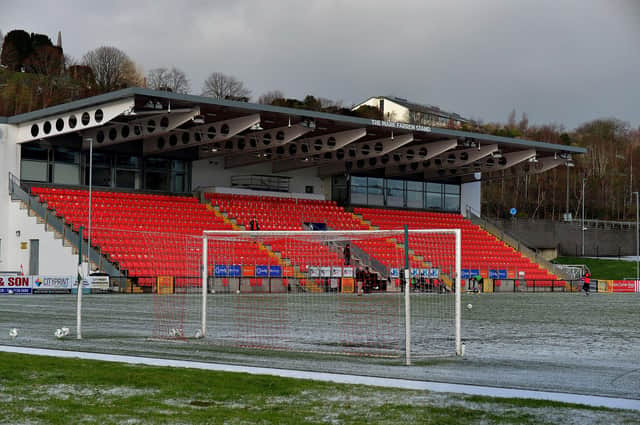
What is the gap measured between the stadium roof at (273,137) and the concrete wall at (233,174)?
641mm

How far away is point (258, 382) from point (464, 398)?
2474 millimetres

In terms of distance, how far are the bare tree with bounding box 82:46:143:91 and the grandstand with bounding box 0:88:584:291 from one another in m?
43.4

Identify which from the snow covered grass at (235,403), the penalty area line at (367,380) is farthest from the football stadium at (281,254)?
the snow covered grass at (235,403)

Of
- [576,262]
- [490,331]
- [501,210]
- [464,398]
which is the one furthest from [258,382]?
[501,210]

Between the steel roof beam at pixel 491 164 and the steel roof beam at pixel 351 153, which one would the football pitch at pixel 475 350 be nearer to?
the steel roof beam at pixel 351 153

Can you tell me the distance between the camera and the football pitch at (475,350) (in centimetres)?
1049

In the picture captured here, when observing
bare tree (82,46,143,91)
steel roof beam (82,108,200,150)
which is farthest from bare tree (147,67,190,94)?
steel roof beam (82,108,200,150)

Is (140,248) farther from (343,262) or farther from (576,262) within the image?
(576,262)

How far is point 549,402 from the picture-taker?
848cm

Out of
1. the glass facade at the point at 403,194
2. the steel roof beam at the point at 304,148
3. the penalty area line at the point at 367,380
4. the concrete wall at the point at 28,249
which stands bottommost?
the penalty area line at the point at 367,380

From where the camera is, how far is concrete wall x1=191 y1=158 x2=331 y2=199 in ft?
161

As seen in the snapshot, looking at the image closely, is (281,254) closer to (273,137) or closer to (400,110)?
(273,137)

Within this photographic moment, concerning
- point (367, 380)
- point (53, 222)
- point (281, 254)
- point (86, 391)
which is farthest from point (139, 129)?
point (86, 391)

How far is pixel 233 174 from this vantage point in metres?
50.8
